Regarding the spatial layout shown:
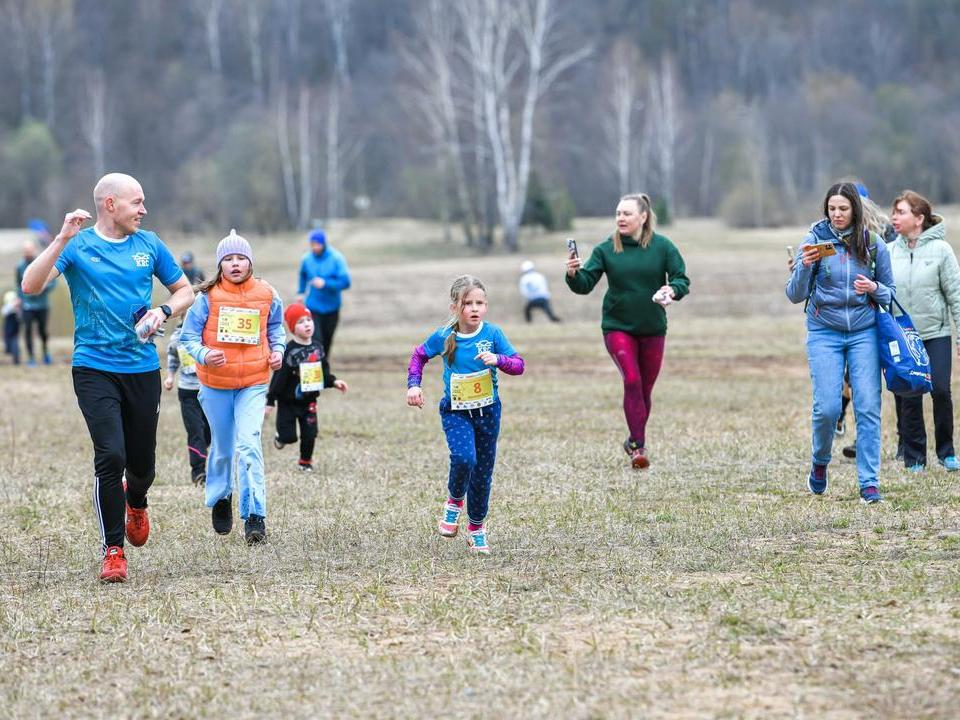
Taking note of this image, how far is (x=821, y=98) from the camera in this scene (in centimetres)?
8950

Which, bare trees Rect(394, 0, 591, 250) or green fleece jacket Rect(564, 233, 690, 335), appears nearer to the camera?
green fleece jacket Rect(564, 233, 690, 335)

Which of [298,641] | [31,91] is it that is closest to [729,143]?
[31,91]

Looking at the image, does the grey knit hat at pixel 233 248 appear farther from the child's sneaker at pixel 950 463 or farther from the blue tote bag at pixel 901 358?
the child's sneaker at pixel 950 463

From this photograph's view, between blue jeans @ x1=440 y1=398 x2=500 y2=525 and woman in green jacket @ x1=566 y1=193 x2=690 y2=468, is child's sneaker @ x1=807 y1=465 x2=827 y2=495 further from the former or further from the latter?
blue jeans @ x1=440 y1=398 x2=500 y2=525

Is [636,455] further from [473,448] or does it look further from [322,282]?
[322,282]

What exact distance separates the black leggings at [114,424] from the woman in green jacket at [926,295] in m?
5.86

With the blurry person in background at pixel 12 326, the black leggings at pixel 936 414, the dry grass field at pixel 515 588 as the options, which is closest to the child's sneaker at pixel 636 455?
the dry grass field at pixel 515 588

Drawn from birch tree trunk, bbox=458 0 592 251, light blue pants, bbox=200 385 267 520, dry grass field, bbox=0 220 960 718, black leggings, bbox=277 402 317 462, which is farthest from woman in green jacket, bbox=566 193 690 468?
birch tree trunk, bbox=458 0 592 251

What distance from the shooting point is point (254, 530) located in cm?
841

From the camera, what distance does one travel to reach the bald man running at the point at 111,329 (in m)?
7.53

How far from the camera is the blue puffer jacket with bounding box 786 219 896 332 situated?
911 cm

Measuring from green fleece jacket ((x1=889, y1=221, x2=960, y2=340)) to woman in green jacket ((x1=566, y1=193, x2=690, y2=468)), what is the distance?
1.68m

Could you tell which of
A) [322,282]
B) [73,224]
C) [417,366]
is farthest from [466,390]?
[322,282]

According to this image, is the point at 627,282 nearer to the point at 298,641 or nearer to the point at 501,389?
the point at 298,641
